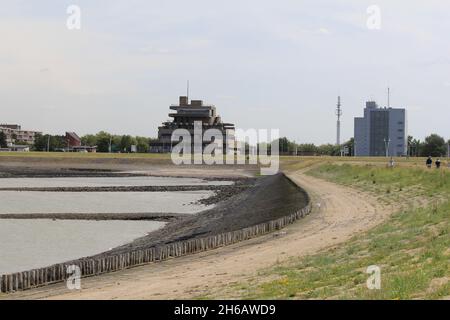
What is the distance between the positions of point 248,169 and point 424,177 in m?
108

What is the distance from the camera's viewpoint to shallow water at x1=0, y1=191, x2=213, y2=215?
217 ft

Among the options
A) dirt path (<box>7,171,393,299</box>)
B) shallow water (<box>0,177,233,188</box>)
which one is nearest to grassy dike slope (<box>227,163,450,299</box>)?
dirt path (<box>7,171,393,299</box>)

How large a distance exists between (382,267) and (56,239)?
1143 inches

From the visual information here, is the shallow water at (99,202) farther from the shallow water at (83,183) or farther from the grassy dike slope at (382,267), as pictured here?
the grassy dike slope at (382,267)

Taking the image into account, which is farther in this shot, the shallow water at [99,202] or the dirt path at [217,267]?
the shallow water at [99,202]

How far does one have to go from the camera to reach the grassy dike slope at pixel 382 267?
1656 centimetres

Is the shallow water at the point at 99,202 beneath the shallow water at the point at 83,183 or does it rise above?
beneath

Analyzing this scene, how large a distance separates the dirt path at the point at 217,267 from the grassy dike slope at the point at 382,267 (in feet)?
3.99

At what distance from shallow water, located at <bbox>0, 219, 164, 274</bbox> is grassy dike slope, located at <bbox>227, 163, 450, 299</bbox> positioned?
16.1m

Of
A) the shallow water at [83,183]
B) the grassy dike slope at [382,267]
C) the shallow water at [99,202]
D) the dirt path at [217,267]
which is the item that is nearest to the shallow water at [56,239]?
the dirt path at [217,267]

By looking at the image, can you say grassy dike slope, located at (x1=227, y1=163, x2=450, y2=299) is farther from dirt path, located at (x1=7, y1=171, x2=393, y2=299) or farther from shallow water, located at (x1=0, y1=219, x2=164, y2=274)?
shallow water, located at (x1=0, y1=219, x2=164, y2=274)

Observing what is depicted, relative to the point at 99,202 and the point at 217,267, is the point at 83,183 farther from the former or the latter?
the point at 217,267
